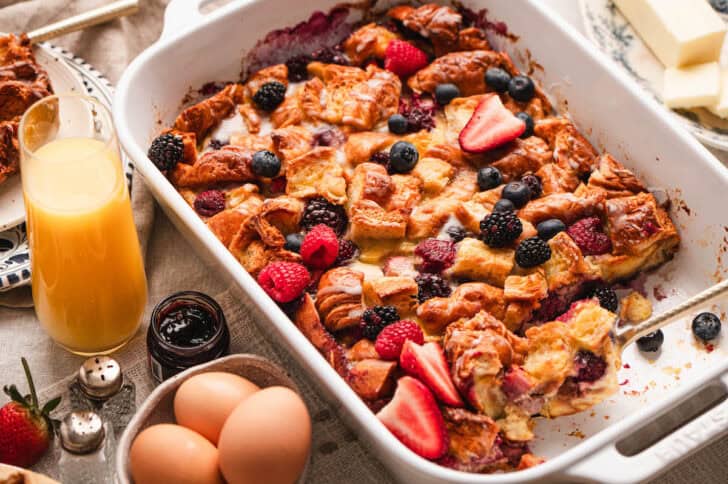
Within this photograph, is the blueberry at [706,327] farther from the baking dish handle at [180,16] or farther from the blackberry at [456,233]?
the baking dish handle at [180,16]

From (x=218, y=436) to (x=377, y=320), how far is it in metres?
0.45

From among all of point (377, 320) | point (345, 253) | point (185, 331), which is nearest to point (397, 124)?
point (345, 253)

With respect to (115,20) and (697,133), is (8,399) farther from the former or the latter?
(697,133)

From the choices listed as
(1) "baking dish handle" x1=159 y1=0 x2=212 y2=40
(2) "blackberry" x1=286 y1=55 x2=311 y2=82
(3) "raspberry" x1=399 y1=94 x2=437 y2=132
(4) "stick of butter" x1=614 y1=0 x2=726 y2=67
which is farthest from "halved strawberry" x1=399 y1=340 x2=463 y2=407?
(4) "stick of butter" x1=614 y1=0 x2=726 y2=67

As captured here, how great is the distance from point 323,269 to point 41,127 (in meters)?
0.75

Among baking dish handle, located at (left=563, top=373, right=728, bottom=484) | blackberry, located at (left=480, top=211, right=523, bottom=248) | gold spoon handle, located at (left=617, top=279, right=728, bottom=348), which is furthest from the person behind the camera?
blackberry, located at (left=480, top=211, right=523, bottom=248)

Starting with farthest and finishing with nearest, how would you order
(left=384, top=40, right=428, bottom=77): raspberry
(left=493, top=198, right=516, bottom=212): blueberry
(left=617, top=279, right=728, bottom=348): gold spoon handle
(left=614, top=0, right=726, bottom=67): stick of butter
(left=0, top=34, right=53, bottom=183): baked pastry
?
(left=614, top=0, right=726, bottom=67): stick of butter
(left=384, top=40, right=428, bottom=77): raspberry
(left=0, top=34, right=53, bottom=183): baked pastry
(left=493, top=198, right=516, bottom=212): blueberry
(left=617, top=279, right=728, bottom=348): gold spoon handle

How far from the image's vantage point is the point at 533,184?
2686 mm

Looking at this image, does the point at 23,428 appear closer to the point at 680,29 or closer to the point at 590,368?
the point at 590,368

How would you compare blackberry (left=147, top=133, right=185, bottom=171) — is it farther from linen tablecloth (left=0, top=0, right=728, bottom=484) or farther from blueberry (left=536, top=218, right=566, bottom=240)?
blueberry (left=536, top=218, right=566, bottom=240)

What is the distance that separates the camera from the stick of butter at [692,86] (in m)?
2.99

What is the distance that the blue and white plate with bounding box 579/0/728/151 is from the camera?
3.10 metres

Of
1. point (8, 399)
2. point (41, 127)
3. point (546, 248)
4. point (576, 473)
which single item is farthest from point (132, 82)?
point (576, 473)

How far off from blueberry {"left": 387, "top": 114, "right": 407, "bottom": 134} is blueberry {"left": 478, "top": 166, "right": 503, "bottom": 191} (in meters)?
0.27
